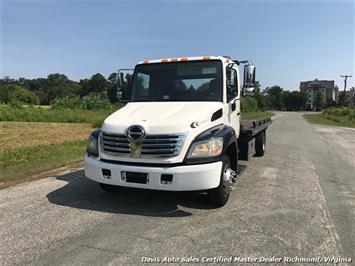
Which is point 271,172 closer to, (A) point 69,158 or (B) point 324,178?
(B) point 324,178

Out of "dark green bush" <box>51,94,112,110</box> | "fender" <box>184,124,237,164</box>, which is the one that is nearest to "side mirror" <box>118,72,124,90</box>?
"fender" <box>184,124,237,164</box>

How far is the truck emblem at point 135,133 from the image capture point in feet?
15.5

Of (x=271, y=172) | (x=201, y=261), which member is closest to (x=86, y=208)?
(x=201, y=261)

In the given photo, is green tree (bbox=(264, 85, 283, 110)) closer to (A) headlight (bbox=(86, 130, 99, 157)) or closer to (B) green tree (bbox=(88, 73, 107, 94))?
(B) green tree (bbox=(88, 73, 107, 94))

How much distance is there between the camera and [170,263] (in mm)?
3416

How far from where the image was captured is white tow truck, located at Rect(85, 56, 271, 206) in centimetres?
464

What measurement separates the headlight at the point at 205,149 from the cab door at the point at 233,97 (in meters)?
1.36

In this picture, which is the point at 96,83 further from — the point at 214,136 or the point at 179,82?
the point at 214,136

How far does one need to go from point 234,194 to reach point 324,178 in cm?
279

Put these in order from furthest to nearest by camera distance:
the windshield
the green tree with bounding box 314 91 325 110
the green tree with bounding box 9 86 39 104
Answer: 1. the green tree with bounding box 314 91 325 110
2. the green tree with bounding box 9 86 39 104
3. the windshield

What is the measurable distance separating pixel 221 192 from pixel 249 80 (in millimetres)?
2411

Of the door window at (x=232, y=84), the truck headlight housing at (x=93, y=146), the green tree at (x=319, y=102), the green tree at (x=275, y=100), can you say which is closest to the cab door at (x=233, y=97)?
A: the door window at (x=232, y=84)

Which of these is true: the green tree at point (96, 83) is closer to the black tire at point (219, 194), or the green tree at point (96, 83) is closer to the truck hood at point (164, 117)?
the truck hood at point (164, 117)

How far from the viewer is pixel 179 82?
6.11 metres
